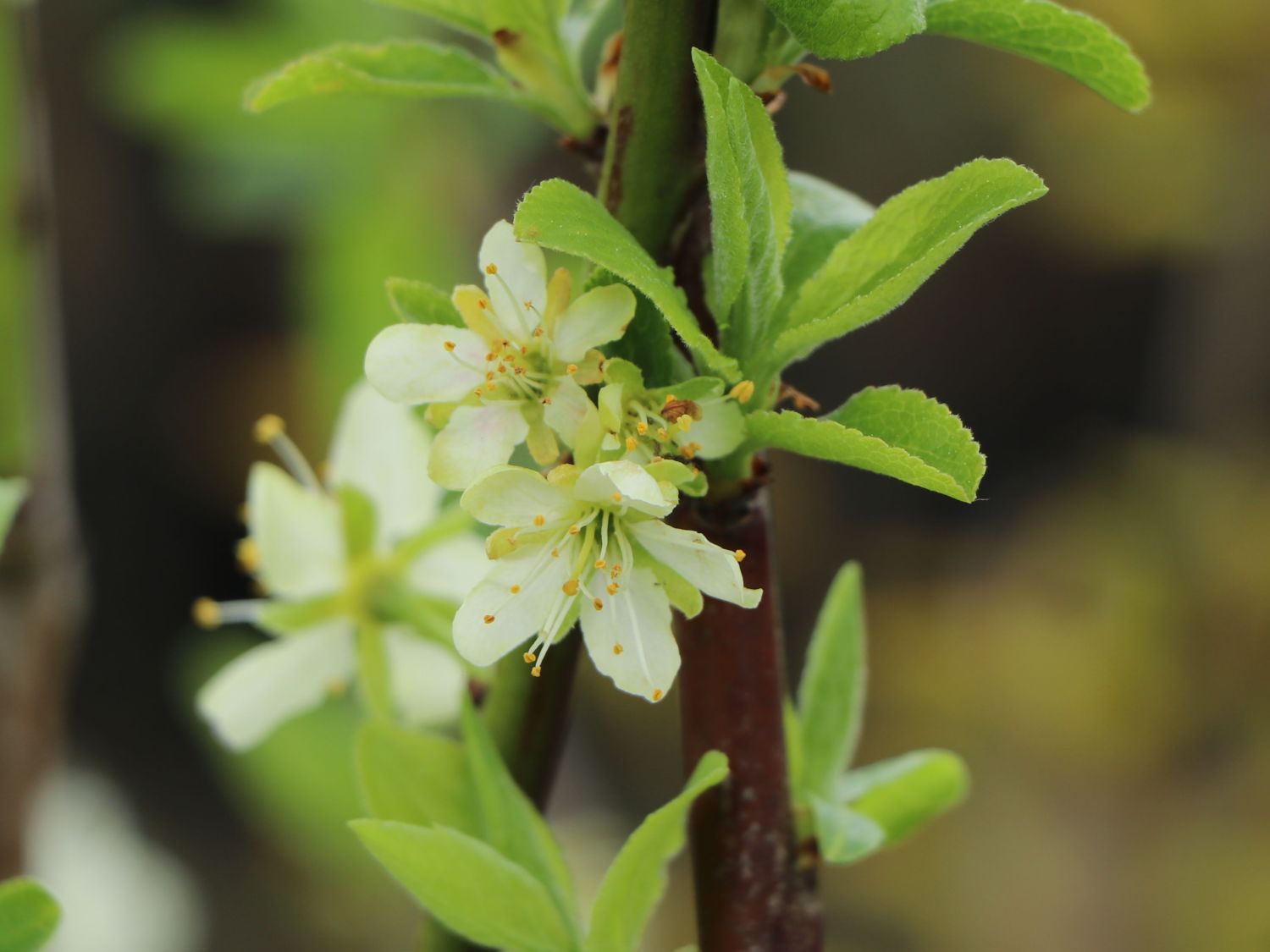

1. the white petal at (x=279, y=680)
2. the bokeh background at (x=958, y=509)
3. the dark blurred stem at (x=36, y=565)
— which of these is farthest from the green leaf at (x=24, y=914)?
the bokeh background at (x=958, y=509)

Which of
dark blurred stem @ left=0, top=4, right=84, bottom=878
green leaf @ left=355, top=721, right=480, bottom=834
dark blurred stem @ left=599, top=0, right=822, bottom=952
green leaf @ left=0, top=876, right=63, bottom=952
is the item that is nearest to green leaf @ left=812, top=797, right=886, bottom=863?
dark blurred stem @ left=599, top=0, right=822, bottom=952

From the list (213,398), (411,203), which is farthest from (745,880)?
(213,398)

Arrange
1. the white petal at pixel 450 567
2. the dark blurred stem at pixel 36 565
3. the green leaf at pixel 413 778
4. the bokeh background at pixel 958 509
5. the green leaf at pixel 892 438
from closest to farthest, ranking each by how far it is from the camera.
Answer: the green leaf at pixel 892 438 → the green leaf at pixel 413 778 → the white petal at pixel 450 567 → the dark blurred stem at pixel 36 565 → the bokeh background at pixel 958 509

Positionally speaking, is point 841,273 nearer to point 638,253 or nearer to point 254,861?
point 638,253

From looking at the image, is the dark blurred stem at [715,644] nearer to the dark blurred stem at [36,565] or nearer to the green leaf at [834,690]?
the green leaf at [834,690]

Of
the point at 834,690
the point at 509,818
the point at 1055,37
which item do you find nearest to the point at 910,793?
the point at 834,690

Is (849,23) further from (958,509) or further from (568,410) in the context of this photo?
(958,509)

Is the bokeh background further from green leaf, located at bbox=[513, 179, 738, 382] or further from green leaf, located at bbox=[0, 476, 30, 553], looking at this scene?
green leaf, located at bbox=[513, 179, 738, 382]
